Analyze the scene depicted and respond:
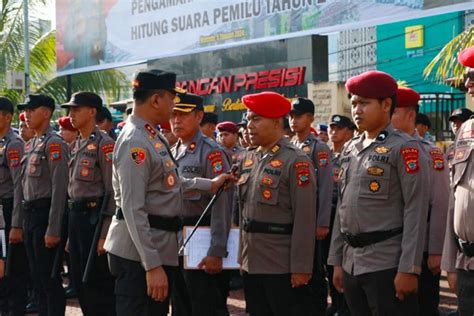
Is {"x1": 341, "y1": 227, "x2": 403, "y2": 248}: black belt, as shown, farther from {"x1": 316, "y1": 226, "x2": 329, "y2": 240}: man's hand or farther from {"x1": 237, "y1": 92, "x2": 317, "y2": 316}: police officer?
{"x1": 316, "y1": 226, "x2": 329, "y2": 240}: man's hand

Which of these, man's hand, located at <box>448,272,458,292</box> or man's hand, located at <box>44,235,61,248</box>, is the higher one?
man's hand, located at <box>448,272,458,292</box>

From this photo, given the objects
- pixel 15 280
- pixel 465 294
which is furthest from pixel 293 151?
pixel 15 280

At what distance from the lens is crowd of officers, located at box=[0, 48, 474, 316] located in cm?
443

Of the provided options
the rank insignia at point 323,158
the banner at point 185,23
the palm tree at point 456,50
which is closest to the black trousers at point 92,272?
the rank insignia at point 323,158

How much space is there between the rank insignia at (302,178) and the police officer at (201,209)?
941mm

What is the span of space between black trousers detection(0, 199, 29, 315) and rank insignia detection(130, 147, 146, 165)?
3.41 metres

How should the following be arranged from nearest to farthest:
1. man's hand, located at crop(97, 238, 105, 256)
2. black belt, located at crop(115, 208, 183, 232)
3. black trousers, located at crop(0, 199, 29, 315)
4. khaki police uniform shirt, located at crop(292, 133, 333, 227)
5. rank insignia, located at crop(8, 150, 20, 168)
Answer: black belt, located at crop(115, 208, 183, 232)
man's hand, located at crop(97, 238, 105, 256)
khaki police uniform shirt, located at crop(292, 133, 333, 227)
black trousers, located at crop(0, 199, 29, 315)
rank insignia, located at crop(8, 150, 20, 168)

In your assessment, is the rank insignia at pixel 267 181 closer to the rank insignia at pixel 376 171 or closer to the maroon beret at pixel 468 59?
the rank insignia at pixel 376 171

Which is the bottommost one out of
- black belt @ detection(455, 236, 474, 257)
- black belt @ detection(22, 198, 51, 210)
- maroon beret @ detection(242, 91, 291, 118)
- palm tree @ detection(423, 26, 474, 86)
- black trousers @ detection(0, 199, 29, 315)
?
black trousers @ detection(0, 199, 29, 315)

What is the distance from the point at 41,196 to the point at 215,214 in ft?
6.45

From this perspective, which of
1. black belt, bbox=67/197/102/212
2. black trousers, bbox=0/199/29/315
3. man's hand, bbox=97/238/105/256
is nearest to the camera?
man's hand, bbox=97/238/105/256

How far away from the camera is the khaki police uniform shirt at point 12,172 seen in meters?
7.29

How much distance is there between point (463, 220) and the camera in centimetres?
416

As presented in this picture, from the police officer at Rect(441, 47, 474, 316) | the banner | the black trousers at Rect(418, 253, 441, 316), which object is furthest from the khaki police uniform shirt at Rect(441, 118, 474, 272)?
the banner
